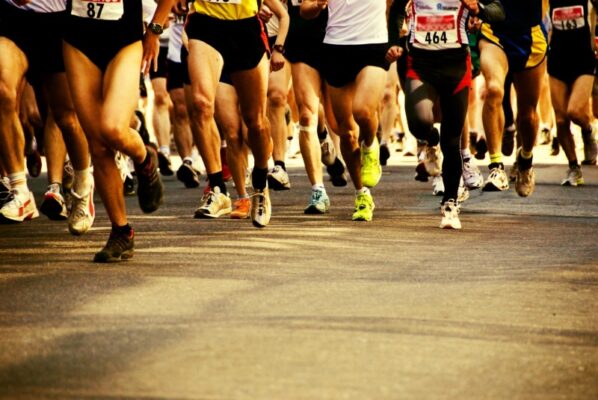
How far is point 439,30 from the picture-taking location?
1159 cm

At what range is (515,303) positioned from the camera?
759cm

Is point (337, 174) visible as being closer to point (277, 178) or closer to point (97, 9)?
point (277, 178)

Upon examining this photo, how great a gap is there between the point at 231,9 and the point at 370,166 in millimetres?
1787

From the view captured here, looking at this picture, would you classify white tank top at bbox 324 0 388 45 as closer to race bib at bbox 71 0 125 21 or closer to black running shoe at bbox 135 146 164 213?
black running shoe at bbox 135 146 164 213

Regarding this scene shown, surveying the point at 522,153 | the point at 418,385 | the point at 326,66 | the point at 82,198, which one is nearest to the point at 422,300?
the point at 418,385

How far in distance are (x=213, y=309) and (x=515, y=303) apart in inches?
54.8

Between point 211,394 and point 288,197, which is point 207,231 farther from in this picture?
point 211,394

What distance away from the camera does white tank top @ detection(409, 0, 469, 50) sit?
11548 millimetres

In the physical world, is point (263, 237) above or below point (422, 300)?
below

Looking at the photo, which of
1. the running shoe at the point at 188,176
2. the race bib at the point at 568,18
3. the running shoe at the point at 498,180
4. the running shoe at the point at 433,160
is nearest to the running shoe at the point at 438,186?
the running shoe at the point at 433,160

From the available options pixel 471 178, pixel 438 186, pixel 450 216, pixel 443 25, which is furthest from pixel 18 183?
pixel 438 186

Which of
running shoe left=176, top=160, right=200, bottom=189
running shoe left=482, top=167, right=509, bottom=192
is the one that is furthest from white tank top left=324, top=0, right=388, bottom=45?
running shoe left=176, top=160, right=200, bottom=189

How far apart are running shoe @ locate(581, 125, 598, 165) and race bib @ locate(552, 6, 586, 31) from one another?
1.95 m

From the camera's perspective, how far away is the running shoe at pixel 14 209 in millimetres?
11828
